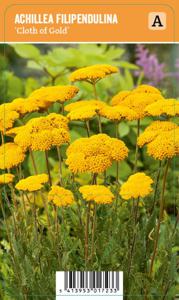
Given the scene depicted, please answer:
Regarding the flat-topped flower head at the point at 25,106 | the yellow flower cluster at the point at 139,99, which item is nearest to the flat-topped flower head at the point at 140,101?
the yellow flower cluster at the point at 139,99

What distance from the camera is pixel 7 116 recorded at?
1446 mm

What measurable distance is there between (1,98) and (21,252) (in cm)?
105

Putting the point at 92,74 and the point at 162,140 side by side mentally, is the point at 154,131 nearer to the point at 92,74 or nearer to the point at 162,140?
the point at 162,140

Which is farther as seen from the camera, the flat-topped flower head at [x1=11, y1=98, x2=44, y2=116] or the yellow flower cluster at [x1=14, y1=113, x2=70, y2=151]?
the flat-topped flower head at [x1=11, y1=98, x2=44, y2=116]

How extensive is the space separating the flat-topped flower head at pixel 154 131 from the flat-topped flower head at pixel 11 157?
0.27 m

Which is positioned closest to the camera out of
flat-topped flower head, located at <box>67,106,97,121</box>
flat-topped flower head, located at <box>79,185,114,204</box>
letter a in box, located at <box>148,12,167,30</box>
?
flat-topped flower head, located at <box>79,185,114,204</box>

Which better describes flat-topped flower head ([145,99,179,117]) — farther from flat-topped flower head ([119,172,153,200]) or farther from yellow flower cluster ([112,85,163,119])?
flat-topped flower head ([119,172,153,200])

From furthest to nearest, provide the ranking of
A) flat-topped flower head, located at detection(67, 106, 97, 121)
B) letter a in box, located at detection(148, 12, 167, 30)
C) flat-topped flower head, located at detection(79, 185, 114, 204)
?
letter a in box, located at detection(148, 12, 167, 30), flat-topped flower head, located at detection(67, 106, 97, 121), flat-topped flower head, located at detection(79, 185, 114, 204)

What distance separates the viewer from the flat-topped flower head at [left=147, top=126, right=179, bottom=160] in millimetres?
1300

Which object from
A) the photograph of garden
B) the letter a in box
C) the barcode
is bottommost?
the barcode

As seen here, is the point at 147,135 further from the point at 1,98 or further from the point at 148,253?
the point at 1,98

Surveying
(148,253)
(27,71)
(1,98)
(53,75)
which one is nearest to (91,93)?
(53,75)

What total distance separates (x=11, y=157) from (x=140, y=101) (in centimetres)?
33

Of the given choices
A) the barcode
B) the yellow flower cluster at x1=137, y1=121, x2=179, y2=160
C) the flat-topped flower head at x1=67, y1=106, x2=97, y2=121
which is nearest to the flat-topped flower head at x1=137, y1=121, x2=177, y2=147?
the yellow flower cluster at x1=137, y1=121, x2=179, y2=160
